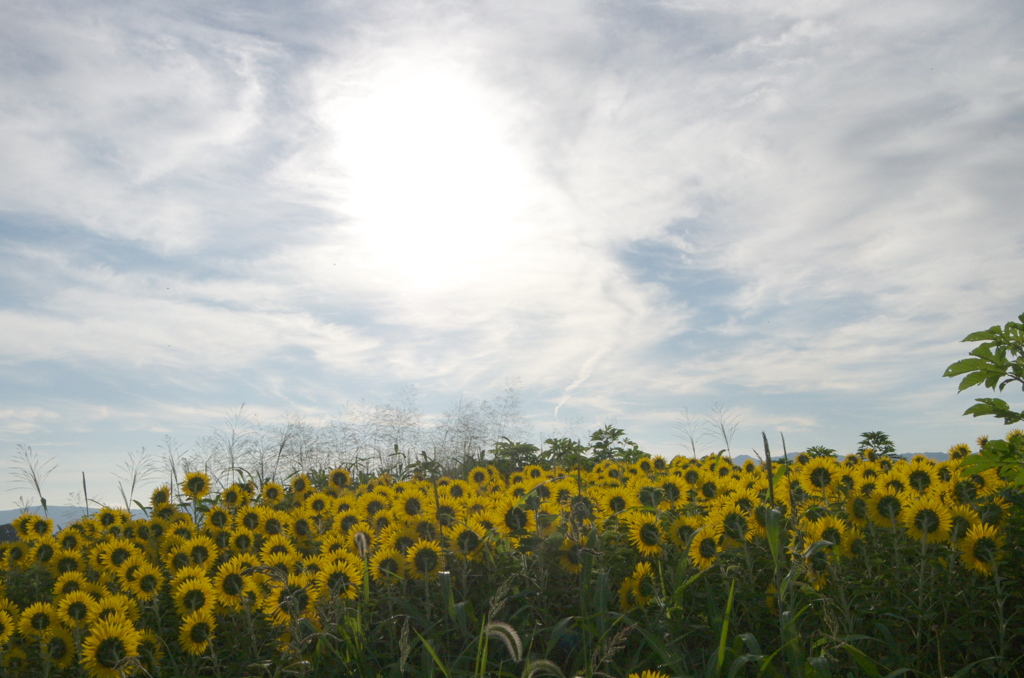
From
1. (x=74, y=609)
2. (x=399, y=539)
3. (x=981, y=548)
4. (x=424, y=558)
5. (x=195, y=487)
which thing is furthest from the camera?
(x=195, y=487)

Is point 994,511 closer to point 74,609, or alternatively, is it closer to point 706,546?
point 706,546

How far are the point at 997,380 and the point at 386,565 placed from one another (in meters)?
3.43

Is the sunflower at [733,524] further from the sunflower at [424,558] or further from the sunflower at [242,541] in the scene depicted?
the sunflower at [242,541]

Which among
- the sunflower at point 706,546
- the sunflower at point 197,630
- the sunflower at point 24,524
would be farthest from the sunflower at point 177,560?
the sunflower at point 706,546

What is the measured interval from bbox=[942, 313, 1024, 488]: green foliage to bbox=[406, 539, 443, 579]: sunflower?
112 inches

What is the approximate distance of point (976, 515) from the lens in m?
3.64

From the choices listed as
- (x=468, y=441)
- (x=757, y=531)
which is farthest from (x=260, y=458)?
(x=757, y=531)

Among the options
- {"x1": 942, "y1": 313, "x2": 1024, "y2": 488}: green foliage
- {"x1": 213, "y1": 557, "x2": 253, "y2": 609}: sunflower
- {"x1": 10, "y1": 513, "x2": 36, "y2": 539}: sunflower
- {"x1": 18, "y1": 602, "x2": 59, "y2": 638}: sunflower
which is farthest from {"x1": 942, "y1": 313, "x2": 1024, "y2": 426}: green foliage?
{"x1": 10, "y1": 513, "x2": 36, "y2": 539}: sunflower

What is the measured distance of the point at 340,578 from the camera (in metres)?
3.77

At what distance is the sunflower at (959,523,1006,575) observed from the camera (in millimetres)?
3449

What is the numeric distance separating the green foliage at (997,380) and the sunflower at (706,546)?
1.41 m

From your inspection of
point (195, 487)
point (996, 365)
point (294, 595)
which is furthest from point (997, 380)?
point (195, 487)

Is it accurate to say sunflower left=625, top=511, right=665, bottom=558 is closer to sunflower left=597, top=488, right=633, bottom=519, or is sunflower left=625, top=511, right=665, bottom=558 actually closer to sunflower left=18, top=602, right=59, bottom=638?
sunflower left=597, top=488, right=633, bottom=519

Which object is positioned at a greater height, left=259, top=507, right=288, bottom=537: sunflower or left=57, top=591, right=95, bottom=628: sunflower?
left=259, top=507, right=288, bottom=537: sunflower
